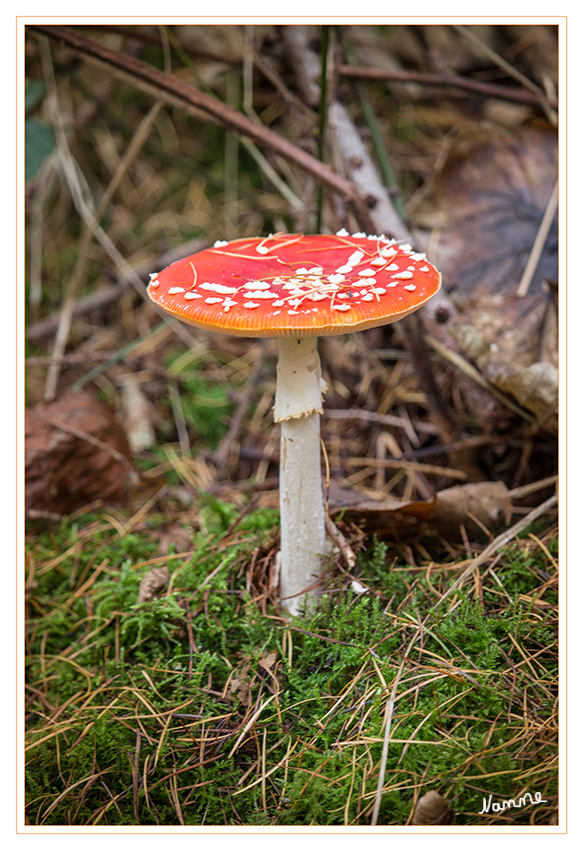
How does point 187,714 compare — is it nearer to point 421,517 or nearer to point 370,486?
point 421,517

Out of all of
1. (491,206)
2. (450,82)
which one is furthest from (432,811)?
(450,82)

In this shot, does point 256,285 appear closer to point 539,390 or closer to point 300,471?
point 300,471

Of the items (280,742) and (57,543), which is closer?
(280,742)

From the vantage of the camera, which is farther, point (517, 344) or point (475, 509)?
point (517, 344)

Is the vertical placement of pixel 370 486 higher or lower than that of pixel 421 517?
lower

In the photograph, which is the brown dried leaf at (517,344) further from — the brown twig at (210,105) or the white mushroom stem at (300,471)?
the white mushroom stem at (300,471)

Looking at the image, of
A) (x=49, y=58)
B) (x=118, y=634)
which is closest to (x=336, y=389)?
(x=118, y=634)

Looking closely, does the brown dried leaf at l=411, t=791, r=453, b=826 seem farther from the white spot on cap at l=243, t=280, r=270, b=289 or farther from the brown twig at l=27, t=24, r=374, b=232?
the brown twig at l=27, t=24, r=374, b=232
